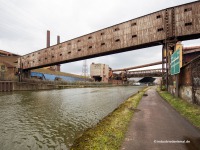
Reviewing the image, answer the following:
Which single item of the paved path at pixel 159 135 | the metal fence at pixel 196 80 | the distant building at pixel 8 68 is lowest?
the paved path at pixel 159 135

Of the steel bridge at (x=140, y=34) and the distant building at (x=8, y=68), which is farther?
Result: the distant building at (x=8, y=68)

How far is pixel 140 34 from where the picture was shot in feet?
61.3

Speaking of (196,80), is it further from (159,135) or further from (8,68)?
(8,68)

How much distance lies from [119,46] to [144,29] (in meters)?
4.21

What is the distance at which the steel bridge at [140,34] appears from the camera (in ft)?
51.8

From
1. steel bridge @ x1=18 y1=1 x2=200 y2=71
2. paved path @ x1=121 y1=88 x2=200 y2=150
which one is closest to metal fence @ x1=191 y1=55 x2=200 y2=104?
paved path @ x1=121 y1=88 x2=200 y2=150

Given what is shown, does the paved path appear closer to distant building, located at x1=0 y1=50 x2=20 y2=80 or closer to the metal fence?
the metal fence

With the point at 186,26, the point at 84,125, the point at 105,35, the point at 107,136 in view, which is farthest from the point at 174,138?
the point at 105,35

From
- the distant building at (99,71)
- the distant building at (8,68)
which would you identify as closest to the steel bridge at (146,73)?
the distant building at (99,71)

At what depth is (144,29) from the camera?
18.5 metres

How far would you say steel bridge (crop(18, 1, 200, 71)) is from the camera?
51.8ft

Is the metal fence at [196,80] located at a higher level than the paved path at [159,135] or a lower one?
higher

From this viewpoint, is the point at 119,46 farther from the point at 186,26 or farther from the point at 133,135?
the point at 133,135

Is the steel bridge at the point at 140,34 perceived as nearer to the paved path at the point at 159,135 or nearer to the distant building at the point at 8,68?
the paved path at the point at 159,135
